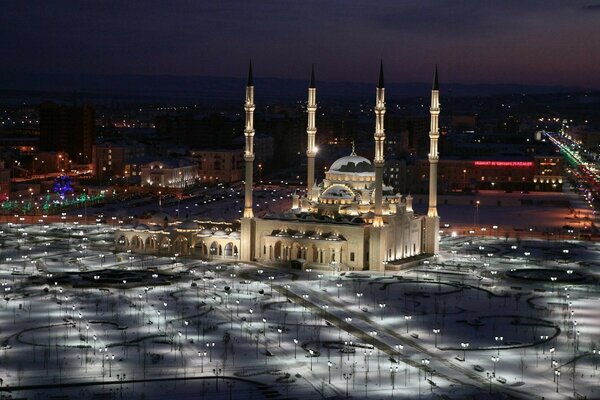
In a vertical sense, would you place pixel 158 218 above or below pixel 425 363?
above

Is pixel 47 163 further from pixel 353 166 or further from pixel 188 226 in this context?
pixel 353 166

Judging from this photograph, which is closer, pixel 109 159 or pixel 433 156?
pixel 433 156

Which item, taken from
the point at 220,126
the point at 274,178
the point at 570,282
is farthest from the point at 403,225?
the point at 220,126

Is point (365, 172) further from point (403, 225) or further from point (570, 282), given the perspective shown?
point (570, 282)

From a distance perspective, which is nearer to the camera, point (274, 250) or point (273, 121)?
point (274, 250)

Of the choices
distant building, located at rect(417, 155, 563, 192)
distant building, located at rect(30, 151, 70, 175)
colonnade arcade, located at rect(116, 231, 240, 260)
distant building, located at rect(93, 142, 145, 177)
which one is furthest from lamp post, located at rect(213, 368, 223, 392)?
distant building, located at rect(30, 151, 70, 175)

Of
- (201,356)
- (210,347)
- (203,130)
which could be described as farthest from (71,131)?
(201,356)

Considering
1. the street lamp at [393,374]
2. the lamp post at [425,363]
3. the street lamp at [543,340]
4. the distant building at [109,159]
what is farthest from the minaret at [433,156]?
the distant building at [109,159]
